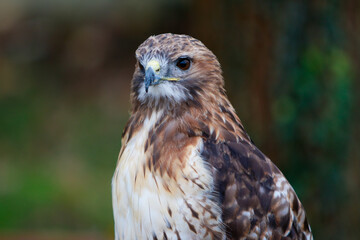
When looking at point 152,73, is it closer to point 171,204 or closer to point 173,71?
point 173,71

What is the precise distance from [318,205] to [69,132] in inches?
183

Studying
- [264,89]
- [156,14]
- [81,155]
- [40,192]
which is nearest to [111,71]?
[156,14]

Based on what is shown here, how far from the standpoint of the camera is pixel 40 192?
8.63 metres

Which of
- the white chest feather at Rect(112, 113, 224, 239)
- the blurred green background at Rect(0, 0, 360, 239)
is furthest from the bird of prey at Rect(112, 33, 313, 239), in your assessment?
the blurred green background at Rect(0, 0, 360, 239)

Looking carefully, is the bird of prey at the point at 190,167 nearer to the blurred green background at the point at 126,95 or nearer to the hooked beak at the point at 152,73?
the hooked beak at the point at 152,73

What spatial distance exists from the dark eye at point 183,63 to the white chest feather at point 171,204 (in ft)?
1.42

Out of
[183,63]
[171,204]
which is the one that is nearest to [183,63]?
[183,63]

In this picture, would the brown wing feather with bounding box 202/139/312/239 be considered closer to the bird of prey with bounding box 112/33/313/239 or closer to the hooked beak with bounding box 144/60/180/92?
the bird of prey with bounding box 112/33/313/239

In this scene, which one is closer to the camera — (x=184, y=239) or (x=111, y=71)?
(x=184, y=239)

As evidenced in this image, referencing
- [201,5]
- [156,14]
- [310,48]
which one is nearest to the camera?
[310,48]

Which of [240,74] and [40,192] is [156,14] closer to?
[40,192]

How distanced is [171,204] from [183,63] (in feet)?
2.55

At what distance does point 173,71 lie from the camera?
3.73 metres

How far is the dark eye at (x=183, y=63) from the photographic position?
373cm
